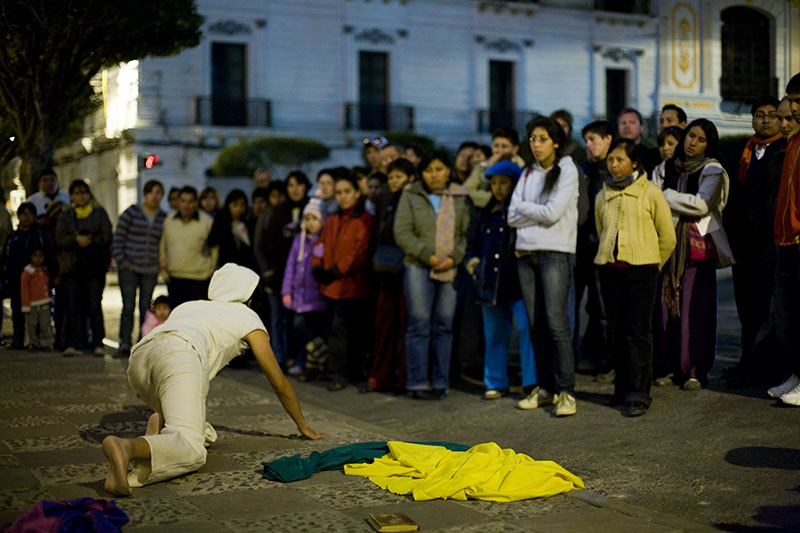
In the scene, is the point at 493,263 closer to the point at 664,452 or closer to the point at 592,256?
the point at 592,256

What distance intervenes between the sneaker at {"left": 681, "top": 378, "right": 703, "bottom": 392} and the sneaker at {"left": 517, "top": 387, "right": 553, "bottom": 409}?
958 millimetres

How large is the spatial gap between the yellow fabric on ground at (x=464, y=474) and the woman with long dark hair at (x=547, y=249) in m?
1.80

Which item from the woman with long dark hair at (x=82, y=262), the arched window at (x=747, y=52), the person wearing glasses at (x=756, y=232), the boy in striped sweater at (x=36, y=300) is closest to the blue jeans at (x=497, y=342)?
the person wearing glasses at (x=756, y=232)

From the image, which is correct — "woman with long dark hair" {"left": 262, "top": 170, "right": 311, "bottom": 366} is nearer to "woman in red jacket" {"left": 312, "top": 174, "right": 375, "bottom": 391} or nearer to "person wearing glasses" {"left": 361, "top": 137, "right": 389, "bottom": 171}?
"person wearing glasses" {"left": 361, "top": 137, "right": 389, "bottom": 171}

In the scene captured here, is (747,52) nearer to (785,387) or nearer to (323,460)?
(785,387)

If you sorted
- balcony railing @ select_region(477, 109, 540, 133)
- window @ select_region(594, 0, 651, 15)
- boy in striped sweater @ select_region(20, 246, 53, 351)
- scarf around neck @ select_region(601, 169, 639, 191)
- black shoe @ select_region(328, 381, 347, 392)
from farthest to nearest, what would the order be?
1. window @ select_region(594, 0, 651, 15)
2. balcony railing @ select_region(477, 109, 540, 133)
3. boy in striped sweater @ select_region(20, 246, 53, 351)
4. black shoe @ select_region(328, 381, 347, 392)
5. scarf around neck @ select_region(601, 169, 639, 191)

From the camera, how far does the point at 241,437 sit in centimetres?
677

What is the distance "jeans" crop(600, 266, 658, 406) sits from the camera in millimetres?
7160

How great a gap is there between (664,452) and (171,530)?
299cm

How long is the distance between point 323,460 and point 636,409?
2.34m

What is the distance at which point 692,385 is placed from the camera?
7.56 metres

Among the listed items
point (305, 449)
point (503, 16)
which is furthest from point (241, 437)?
point (503, 16)

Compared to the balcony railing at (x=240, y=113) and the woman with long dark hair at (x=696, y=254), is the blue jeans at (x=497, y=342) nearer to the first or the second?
the woman with long dark hair at (x=696, y=254)

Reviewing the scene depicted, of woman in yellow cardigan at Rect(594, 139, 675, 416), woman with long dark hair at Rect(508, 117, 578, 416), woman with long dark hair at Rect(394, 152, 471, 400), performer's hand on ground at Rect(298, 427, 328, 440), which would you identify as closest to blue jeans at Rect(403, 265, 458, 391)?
woman with long dark hair at Rect(394, 152, 471, 400)
